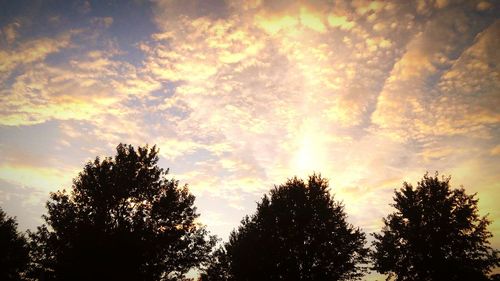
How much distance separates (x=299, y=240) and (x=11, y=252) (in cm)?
2952

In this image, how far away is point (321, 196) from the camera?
81.1 ft

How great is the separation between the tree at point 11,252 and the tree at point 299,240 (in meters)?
20.4

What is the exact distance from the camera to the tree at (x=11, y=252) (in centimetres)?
2798

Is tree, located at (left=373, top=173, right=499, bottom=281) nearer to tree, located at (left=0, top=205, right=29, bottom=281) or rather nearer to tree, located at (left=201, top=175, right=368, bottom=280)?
tree, located at (left=201, top=175, right=368, bottom=280)

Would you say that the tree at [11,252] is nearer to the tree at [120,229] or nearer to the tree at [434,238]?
the tree at [120,229]

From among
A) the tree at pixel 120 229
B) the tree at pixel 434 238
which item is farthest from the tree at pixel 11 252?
the tree at pixel 434 238

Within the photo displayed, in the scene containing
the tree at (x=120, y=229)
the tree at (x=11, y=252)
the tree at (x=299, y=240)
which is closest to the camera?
the tree at (x=120, y=229)

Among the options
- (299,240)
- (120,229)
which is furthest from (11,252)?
(299,240)

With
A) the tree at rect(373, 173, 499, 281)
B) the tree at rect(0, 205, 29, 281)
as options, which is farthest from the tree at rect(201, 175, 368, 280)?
the tree at rect(0, 205, 29, 281)

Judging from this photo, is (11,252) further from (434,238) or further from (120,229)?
(434,238)

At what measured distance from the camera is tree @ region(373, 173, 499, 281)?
21266 millimetres

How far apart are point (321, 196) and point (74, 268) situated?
18.3m

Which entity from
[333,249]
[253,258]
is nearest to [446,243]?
[333,249]

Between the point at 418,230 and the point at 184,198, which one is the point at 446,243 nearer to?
the point at 418,230
